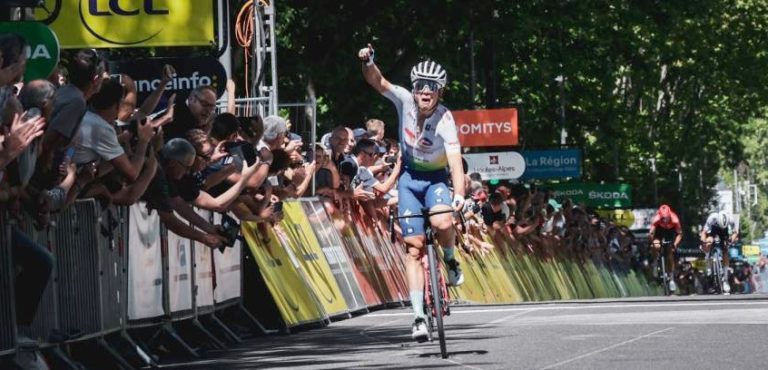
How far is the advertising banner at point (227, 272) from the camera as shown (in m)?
16.2

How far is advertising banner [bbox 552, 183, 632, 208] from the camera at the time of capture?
176 feet

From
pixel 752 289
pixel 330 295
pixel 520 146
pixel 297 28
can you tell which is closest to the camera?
pixel 330 295

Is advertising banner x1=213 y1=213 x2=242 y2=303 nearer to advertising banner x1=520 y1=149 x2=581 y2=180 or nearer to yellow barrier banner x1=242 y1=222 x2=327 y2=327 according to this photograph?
yellow barrier banner x1=242 y1=222 x2=327 y2=327

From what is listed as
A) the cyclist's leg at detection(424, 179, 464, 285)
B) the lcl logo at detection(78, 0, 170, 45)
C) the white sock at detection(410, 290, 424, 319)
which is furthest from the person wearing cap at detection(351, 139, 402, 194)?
the white sock at detection(410, 290, 424, 319)

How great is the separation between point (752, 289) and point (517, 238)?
172ft

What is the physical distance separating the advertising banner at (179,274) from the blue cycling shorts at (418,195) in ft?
5.62

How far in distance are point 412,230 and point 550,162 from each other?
29692 mm

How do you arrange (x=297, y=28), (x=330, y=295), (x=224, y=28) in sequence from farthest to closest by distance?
(x=297, y=28), (x=224, y=28), (x=330, y=295)

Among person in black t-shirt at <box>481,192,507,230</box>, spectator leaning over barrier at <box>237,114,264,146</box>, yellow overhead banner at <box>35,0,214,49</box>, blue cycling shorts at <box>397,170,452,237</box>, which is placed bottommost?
blue cycling shorts at <box>397,170,452,237</box>

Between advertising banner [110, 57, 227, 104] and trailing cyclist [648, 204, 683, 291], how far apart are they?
1010 inches

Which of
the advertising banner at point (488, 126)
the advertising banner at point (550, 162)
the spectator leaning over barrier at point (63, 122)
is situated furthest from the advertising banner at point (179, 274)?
the advertising banner at point (550, 162)

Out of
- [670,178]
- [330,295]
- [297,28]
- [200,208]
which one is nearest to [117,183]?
[200,208]

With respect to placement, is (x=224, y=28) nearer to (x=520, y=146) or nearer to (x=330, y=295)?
(x=330, y=295)

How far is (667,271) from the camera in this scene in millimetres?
44531
